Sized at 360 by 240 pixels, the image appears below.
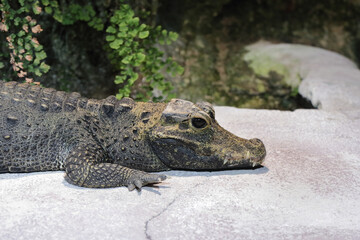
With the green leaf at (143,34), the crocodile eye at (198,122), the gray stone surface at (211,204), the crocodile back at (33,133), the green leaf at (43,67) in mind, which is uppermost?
the green leaf at (143,34)

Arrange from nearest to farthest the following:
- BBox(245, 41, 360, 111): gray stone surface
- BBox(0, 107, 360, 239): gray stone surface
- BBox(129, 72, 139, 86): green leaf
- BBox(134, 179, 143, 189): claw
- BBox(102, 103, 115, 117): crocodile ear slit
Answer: BBox(0, 107, 360, 239): gray stone surface
BBox(134, 179, 143, 189): claw
BBox(102, 103, 115, 117): crocodile ear slit
BBox(129, 72, 139, 86): green leaf
BBox(245, 41, 360, 111): gray stone surface

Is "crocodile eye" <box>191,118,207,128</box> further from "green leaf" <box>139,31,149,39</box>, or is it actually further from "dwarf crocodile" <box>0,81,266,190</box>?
"green leaf" <box>139,31,149,39</box>

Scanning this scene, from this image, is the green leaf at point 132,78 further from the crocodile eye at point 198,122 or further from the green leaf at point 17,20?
the crocodile eye at point 198,122

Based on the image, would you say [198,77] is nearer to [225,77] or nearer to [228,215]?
[225,77]

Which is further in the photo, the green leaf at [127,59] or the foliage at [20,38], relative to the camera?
the green leaf at [127,59]

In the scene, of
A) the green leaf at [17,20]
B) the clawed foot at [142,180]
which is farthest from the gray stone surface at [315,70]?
the green leaf at [17,20]

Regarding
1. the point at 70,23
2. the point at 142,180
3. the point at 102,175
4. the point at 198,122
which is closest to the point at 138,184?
the point at 142,180

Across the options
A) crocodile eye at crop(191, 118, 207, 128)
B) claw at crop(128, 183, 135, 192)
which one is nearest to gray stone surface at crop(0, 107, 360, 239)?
claw at crop(128, 183, 135, 192)

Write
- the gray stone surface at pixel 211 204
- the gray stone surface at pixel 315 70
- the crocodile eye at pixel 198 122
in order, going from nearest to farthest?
1. the gray stone surface at pixel 211 204
2. the crocodile eye at pixel 198 122
3. the gray stone surface at pixel 315 70
